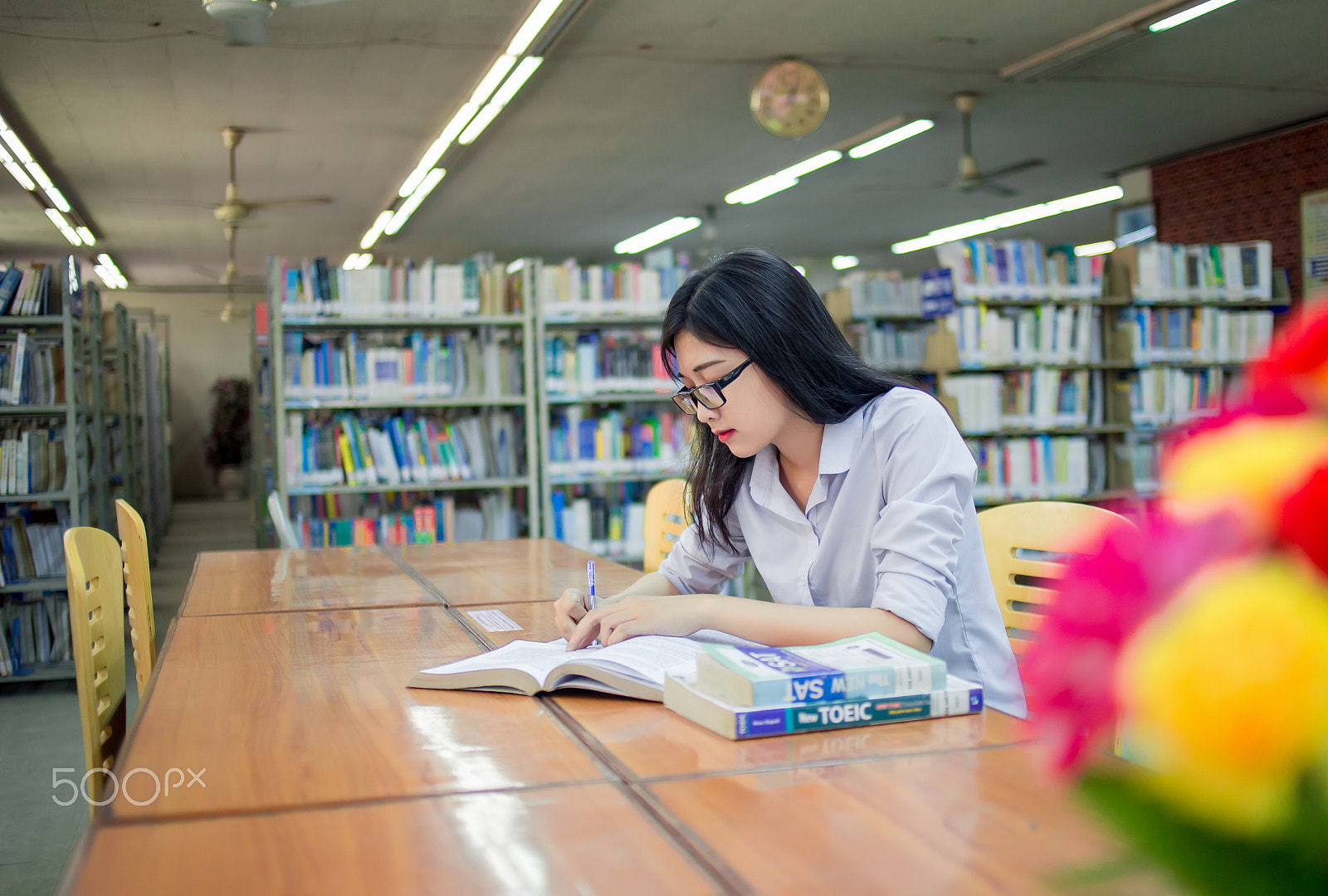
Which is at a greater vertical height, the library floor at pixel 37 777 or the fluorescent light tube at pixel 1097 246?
the fluorescent light tube at pixel 1097 246

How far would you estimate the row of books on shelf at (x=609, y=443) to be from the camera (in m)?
5.30

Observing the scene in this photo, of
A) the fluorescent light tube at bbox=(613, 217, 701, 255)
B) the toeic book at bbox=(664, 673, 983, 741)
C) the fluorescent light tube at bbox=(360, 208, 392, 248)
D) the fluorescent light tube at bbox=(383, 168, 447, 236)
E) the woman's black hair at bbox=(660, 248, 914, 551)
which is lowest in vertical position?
the toeic book at bbox=(664, 673, 983, 741)

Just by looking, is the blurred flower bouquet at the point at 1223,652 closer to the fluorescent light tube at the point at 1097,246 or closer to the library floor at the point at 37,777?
the library floor at the point at 37,777

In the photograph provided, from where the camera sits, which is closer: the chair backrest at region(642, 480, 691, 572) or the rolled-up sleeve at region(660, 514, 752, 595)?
the rolled-up sleeve at region(660, 514, 752, 595)

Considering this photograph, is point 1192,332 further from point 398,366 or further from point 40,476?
point 40,476

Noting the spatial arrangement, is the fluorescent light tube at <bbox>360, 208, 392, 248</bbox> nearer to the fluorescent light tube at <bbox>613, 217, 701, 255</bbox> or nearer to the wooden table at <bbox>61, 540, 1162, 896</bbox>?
the fluorescent light tube at <bbox>613, 217, 701, 255</bbox>

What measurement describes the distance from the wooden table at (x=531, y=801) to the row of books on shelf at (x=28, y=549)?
13.5 feet

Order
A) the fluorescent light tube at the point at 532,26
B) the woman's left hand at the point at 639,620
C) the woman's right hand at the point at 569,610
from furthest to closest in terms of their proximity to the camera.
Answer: the fluorescent light tube at the point at 532,26 < the woman's right hand at the point at 569,610 < the woman's left hand at the point at 639,620

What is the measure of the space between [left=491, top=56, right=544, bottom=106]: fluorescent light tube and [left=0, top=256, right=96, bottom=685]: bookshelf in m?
2.60

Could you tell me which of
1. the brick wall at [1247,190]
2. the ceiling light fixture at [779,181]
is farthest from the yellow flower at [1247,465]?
the ceiling light fixture at [779,181]

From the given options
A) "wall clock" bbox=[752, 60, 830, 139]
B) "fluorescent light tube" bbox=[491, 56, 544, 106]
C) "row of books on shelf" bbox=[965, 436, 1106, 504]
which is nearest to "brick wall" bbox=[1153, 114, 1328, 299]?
"row of books on shelf" bbox=[965, 436, 1106, 504]

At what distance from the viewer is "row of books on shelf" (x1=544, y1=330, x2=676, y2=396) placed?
5.26 meters

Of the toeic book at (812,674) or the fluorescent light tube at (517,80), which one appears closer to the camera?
the toeic book at (812,674)

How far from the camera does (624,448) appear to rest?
17.7 ft
